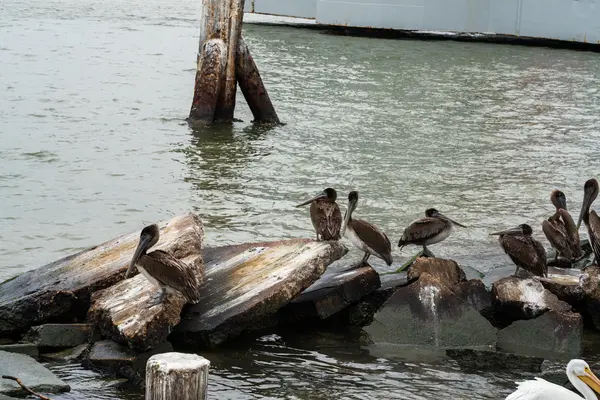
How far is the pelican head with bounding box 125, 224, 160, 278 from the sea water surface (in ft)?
2.74

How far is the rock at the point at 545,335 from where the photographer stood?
24.1ft

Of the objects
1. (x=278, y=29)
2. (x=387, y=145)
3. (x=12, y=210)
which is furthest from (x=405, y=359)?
(x=278, y=29)

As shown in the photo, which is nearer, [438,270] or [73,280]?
[73,280]

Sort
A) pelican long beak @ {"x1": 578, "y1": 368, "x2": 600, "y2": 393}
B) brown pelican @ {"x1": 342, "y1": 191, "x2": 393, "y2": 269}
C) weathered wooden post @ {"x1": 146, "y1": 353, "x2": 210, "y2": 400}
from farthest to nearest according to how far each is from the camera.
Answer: brown pelican @ {"x1": 342, "y1": 191, "x2": 393, "y2": 269}, pelican long beak @ {"x1": 578, "y1": 368, "x2": 600, "y2": 393}, weathered wooden post @ {"x1": 146, "y1": 353, "x2": 210, "y2": 400}

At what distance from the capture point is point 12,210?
11398mm

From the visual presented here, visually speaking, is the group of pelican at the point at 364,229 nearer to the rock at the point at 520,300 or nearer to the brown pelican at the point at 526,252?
the brown pelican at the point at 526,252

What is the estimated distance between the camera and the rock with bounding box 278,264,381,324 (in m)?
7.62

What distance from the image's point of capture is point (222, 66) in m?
15.3

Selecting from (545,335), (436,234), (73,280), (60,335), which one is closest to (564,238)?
(436,234)

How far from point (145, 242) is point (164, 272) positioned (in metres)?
0.37

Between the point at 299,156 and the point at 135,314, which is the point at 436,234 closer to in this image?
the point at 135,314

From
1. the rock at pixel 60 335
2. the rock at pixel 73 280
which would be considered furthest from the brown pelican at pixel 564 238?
the rock at pixel 60 335

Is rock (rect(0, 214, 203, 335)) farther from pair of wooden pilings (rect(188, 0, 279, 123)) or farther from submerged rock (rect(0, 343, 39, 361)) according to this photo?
pair of wooden pilings (rect(188, 0, 279, 123))

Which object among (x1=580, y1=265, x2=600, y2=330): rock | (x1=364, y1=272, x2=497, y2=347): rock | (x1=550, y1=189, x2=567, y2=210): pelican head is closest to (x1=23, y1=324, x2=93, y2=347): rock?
(x1=364, y1=272, x2=497, y2=347): rock
